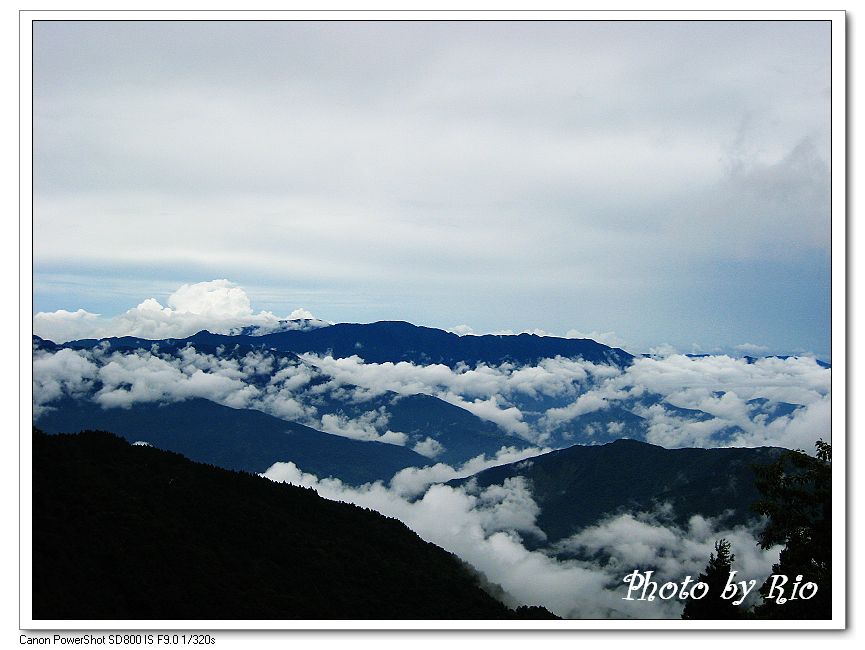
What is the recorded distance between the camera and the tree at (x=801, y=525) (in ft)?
31.5

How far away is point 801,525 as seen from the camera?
33.6 feet

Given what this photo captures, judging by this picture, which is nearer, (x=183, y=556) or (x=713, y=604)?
(x=713, y=604)

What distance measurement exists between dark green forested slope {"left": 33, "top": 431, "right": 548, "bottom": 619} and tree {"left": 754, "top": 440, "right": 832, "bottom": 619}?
4.14 metres

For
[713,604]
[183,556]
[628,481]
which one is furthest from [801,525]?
[628,481]

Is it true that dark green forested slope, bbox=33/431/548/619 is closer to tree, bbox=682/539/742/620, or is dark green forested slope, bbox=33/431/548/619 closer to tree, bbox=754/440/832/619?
tree, bbox=682/539/742/620

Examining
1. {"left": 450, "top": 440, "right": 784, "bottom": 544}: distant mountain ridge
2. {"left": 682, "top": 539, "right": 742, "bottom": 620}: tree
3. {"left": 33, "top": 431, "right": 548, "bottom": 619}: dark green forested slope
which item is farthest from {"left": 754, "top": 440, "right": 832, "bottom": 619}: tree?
{"left": 450, "top": 440, "right": 784, "bottom": 544}: distant mountain ridge

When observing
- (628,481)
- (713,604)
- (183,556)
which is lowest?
(628,481)

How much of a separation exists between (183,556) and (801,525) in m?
11.3

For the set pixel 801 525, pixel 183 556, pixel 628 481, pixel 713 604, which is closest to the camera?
pixel 713 604

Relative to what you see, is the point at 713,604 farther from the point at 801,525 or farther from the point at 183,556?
the point at 183,556

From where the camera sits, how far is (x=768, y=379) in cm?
1833

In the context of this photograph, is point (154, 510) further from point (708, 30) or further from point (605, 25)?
point (708, 30)
